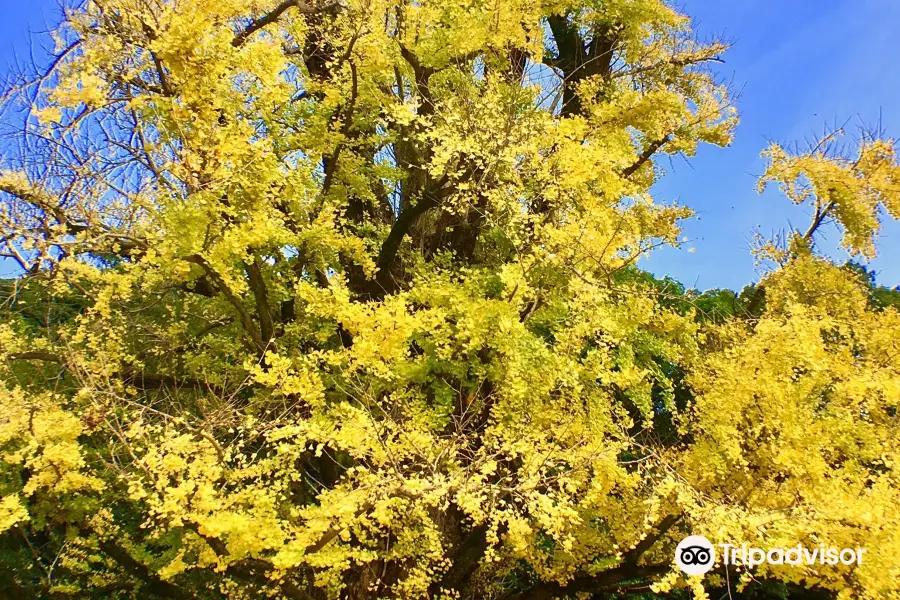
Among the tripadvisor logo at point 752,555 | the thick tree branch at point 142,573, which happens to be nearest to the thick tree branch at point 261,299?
the thick tree branch at point 142,573

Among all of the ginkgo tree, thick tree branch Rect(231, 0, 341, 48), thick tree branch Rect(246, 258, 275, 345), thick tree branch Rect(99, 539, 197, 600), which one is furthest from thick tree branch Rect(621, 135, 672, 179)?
thick tree branch Rect(99, 539, 197, 600)

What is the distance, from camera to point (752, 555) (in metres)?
6.05

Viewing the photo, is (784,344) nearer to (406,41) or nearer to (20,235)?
(406,41)

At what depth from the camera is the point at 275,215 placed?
6234 mm

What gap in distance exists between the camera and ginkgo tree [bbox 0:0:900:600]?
527 cm

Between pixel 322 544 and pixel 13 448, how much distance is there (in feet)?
13.2

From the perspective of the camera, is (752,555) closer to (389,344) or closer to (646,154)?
(389,344)

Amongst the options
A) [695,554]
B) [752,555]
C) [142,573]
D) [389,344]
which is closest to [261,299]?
[389,344]

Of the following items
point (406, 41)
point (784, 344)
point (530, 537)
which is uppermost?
point (406, 41)

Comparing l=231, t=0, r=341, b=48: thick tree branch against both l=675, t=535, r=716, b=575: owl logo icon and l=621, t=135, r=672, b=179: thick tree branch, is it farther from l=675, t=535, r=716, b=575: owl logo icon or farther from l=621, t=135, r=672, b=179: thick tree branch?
l=675, t=535, r=716, b=575: owl logo icon

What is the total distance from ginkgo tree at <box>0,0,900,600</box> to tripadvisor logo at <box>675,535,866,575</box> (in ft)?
0.40

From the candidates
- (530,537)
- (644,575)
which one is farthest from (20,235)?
(644,575)

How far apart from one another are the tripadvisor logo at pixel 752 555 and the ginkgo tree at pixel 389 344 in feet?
0.40

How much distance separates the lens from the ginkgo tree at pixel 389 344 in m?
5.27
